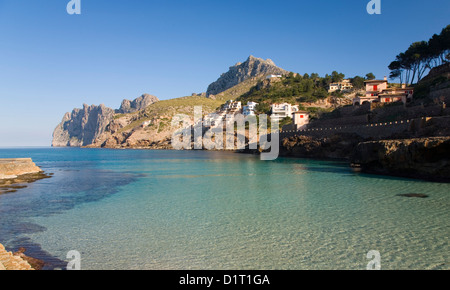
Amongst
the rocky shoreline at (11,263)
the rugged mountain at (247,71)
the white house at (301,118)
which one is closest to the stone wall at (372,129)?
the white house at (301,118)

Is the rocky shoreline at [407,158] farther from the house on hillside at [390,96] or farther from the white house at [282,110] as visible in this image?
the white house at [282,110]

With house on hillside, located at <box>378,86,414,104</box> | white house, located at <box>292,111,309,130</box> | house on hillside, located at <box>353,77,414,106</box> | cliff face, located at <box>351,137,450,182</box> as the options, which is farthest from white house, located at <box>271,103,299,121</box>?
cliff face, located at <box>351,137,450,182</box>

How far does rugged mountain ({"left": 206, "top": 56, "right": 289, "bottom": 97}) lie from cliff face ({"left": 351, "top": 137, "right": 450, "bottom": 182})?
137870 millimetres

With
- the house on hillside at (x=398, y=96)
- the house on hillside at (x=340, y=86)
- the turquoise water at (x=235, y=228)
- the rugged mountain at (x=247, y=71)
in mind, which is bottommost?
the turquoise water at (x=235, y=228)

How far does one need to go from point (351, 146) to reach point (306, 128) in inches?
581

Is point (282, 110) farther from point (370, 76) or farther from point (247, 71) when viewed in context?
point (247, 71)

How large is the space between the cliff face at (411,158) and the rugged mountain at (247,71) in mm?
137870

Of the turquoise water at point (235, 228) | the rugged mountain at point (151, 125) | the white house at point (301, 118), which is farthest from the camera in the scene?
the rugged mountain at point (151, 125)

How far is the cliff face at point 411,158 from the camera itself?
20906 millimetres

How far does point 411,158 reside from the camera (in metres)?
22.9

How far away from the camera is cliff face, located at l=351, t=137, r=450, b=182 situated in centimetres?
2091

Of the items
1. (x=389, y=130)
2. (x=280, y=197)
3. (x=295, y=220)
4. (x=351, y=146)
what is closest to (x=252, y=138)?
(x=351, y=146)

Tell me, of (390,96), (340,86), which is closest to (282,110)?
(340,86)

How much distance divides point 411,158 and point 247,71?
6512 inches
